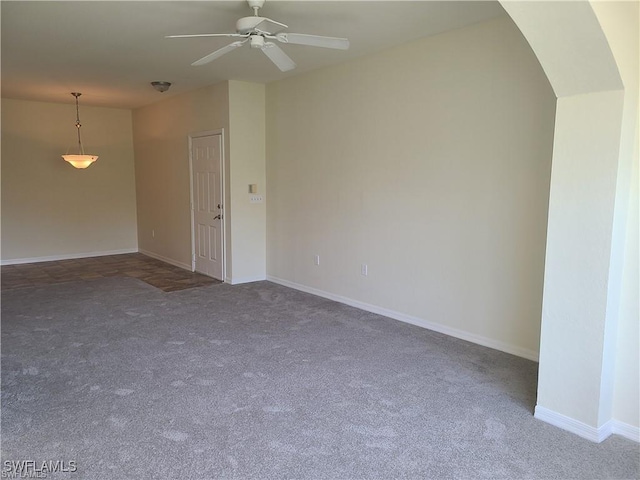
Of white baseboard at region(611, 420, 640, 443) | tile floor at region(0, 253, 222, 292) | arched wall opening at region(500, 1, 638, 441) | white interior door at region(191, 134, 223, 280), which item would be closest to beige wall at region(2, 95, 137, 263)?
tile floor at region(0, 253, 222, 292)

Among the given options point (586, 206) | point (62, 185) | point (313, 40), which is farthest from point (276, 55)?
point (62, 185)

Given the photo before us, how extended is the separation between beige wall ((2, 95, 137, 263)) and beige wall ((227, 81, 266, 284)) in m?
3.17

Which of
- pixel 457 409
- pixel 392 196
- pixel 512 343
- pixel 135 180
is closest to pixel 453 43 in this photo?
pixel 392 196

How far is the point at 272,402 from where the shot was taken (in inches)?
110

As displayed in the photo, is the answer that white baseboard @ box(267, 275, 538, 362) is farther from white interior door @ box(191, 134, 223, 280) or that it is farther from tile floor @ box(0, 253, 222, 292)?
tile floor @ box(0, 253, 222, 292)

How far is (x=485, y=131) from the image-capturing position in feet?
11.8

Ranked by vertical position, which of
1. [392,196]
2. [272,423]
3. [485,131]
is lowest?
[272,423]

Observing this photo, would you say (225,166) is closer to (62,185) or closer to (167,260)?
(167,260)

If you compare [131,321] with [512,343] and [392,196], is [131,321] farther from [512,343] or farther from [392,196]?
[512,343]

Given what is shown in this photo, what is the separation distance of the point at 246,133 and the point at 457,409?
431 centimetres

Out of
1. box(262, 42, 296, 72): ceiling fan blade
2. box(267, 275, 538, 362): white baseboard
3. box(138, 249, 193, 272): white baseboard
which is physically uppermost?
box(262, 42, 296, 72): ceiling fan blade

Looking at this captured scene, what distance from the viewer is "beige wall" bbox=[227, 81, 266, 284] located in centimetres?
571

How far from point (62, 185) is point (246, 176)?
3.82m

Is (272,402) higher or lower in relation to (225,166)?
lower
